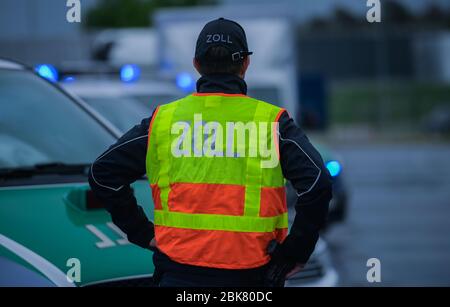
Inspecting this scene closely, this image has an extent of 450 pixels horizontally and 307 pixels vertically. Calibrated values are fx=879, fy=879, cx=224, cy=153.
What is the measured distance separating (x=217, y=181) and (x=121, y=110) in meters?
3.75

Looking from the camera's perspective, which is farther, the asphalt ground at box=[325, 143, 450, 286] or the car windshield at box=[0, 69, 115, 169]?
the asphalt ground at box=[325, 143, 450, 286]

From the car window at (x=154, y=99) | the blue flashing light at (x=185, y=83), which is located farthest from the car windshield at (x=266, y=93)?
the blue flashing light at (x=185, y=83)

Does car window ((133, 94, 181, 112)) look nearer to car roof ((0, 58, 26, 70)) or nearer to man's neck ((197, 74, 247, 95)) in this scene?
car roof ((0, 58, 26, 70))

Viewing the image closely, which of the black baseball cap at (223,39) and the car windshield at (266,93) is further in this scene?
the car windshield at (266,93)

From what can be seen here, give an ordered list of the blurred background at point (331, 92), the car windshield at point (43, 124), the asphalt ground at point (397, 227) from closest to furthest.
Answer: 1. the car windshield at point (43, 124)
2. the blurred background at point (331, 92)
3. the asphalt ground at point (397, 227)

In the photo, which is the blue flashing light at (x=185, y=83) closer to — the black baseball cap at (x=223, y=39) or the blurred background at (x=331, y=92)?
the blurred background at (x=331, y=92)

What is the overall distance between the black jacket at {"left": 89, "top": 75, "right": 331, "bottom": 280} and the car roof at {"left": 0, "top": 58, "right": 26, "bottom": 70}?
1.39 meters

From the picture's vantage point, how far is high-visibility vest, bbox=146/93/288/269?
2.97 meters

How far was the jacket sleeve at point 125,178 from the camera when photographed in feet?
10.1

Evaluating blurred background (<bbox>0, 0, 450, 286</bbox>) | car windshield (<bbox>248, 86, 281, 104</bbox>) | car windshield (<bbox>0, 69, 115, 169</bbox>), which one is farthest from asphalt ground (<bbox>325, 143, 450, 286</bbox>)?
car windshield (<bbox>0, 69, 115, 169</bbox>)

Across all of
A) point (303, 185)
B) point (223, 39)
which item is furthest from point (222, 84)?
point (303, 185)

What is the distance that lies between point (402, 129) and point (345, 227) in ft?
83.4
